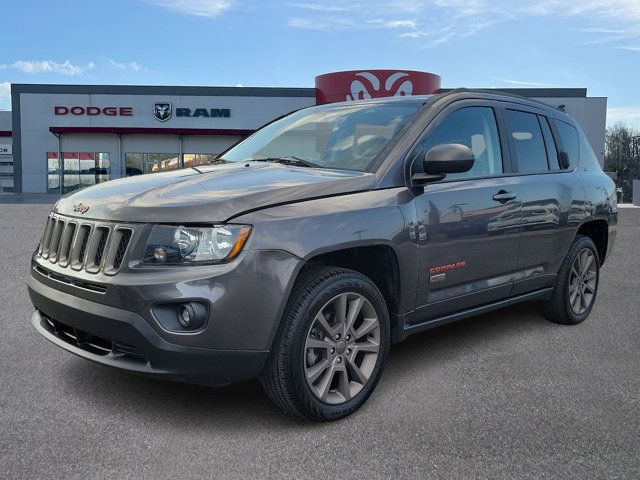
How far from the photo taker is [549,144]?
493 centimetres

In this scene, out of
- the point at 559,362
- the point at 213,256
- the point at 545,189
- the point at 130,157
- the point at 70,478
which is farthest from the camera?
the point at 130,157

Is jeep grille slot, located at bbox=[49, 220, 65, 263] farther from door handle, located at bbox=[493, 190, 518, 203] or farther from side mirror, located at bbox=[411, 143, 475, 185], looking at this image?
door handle, located at bbox=[493, 190, 518, 203]

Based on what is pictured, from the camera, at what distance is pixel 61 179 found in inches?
1352

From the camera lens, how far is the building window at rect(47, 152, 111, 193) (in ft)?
112

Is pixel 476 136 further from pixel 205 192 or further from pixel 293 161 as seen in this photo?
pixel 205 192

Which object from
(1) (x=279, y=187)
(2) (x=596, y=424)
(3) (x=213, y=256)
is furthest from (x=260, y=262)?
(2) (x=596, y=424)

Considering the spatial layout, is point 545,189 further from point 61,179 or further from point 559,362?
point 61,179

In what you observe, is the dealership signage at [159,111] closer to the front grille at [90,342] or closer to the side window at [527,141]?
the side window at [527,141]

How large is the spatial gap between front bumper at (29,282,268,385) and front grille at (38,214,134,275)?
7.4 inches

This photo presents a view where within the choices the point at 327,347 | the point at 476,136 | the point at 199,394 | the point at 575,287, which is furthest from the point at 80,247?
the point at 575,287

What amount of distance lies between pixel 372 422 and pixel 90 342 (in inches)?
59.1

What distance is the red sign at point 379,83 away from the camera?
1147 inches

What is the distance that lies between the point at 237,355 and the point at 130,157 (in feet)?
110

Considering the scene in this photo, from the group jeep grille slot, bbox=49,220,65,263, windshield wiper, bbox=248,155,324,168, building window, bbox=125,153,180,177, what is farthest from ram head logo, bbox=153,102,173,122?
jeep grille slot, bbox=49,220,65,263
